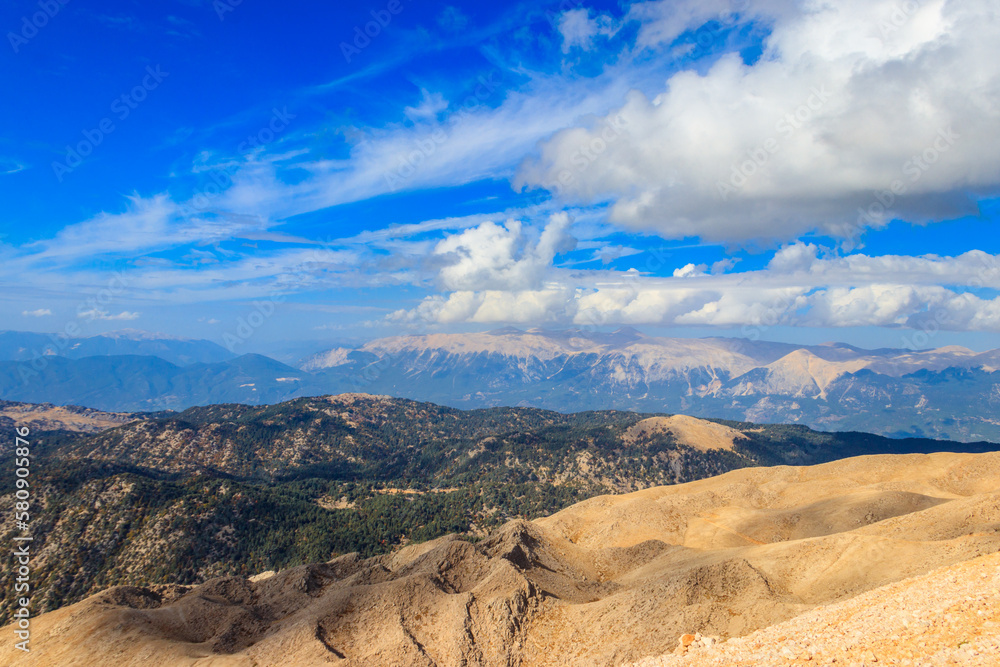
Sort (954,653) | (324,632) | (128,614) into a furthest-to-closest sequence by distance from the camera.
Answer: (128,614) → (324,632) → (954,653)

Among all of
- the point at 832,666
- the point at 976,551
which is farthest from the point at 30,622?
the point at 976,551

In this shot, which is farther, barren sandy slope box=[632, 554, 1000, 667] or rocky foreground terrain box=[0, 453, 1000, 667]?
rocky foreground terrain box=[0, 453, 1000, 667]

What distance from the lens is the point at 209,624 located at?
5878cm

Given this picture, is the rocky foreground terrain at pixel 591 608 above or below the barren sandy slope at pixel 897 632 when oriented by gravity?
below

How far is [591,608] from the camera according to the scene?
5281 centimetres

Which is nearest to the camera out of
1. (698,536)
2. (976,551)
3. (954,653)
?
(954,653)

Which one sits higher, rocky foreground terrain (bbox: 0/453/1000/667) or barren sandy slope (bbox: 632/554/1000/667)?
barren sandy slope (bbox: 632/554/1000/667)

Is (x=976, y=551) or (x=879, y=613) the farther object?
(x=976, y=551)

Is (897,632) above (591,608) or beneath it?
above

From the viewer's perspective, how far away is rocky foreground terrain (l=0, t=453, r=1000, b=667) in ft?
98.7

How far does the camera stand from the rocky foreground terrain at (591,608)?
30.1m

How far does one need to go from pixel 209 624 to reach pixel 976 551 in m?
88.5

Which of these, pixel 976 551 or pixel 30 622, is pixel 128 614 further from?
pixel 976 551

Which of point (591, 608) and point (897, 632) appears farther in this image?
point (591, 608)
